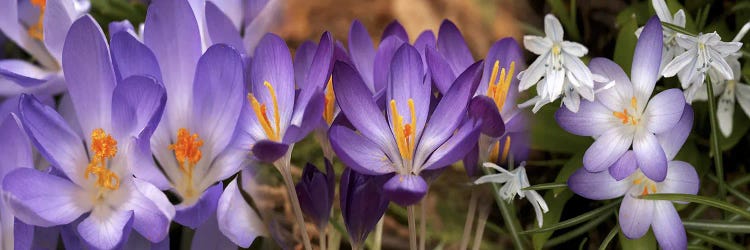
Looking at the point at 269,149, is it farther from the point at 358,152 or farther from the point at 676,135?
the point at 676,135

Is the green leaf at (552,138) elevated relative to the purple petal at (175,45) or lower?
lower

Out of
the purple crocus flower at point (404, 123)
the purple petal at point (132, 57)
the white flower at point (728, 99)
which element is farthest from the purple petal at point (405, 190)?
the white flower at point (728, 99)

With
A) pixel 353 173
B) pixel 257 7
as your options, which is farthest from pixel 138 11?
pixel 353 173

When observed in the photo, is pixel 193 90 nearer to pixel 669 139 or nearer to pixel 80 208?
pixel 80 208

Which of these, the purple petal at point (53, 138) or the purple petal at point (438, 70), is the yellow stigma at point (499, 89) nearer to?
the purple petal at point (438, 70)

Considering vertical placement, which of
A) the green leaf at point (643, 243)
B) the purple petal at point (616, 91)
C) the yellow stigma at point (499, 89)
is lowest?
the green leaf at point (643, 243)

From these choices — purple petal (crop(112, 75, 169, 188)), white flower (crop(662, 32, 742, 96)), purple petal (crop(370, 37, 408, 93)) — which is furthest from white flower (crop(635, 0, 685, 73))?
purple petal (crop(112, 75, 169, 188))

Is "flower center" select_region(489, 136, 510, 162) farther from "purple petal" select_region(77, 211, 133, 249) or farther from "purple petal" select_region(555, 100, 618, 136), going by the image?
"purple petal" select_region(77, 211, 133, 249)
